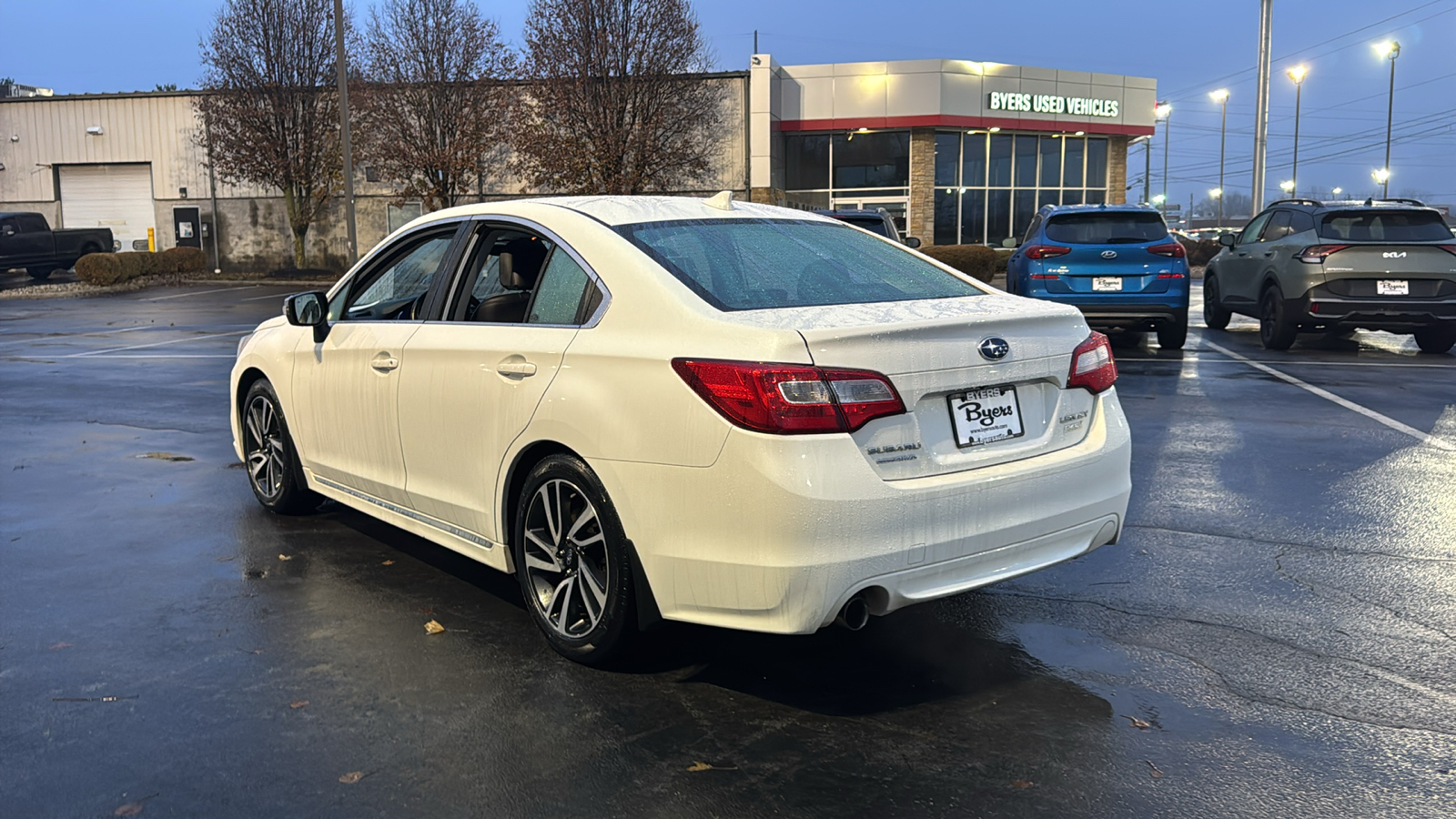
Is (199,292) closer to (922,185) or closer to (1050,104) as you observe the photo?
(922,185)

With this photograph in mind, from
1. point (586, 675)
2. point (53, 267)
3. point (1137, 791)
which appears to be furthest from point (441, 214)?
point (53, 267)

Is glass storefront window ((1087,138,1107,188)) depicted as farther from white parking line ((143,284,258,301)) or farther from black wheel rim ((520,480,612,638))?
black wheel rim ((520,480,612,638))

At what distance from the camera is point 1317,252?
13578 mm

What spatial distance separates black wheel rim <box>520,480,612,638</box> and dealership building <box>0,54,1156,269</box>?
33.1 m

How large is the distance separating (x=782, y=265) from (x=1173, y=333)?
11.4 meters

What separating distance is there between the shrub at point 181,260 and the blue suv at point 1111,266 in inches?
1203

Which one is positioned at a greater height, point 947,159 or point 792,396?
point 947,159

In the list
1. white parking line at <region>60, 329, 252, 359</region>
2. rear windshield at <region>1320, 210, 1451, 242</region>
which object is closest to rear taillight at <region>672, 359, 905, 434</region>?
rear windshield at <region>1320, 210, 1451, 242</region>

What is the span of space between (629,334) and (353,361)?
6.50ft

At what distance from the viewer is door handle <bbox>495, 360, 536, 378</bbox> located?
4.17 meters

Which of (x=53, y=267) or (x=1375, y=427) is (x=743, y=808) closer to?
(x=1375, y=427)

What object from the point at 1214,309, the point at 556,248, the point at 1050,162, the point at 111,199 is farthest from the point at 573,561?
the point at 111,199

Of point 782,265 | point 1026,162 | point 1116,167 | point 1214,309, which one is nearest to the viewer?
point 782,265

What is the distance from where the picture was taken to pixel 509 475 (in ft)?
14.0
